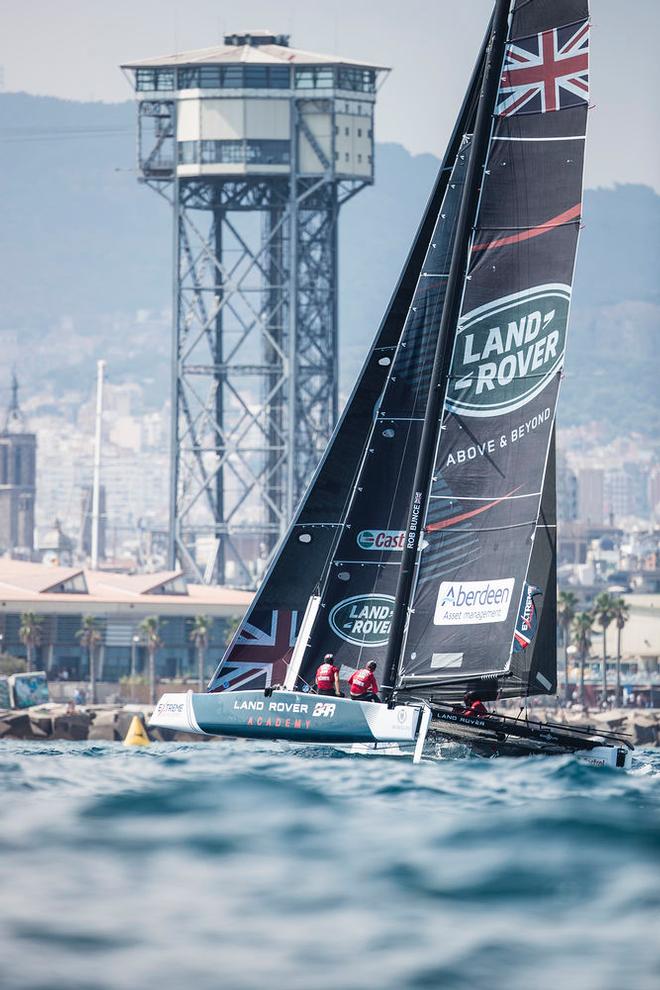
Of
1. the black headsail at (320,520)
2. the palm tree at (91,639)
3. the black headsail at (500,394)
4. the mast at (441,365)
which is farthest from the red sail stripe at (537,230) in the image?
the palm tree at (91,639)

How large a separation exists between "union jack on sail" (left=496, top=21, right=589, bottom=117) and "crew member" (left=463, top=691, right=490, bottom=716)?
7995mm

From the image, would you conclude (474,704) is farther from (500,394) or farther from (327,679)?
(500,394)

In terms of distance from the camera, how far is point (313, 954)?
975 centimetres

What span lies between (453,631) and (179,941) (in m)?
15.2

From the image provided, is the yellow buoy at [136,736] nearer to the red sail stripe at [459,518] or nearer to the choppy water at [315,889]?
the red sail stripe at [459,518]

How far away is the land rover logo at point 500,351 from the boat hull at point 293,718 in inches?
173

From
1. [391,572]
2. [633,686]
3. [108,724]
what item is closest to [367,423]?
[391,572]

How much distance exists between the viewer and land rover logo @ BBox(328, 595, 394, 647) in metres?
26.8

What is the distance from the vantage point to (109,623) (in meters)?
112

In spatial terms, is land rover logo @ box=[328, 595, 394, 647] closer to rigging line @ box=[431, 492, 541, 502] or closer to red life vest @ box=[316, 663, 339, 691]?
red life vest @ box=[316, 663, 339, 691]

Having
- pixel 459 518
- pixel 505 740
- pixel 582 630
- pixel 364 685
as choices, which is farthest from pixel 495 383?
pixel 582 630

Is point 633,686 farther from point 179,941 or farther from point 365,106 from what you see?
point 179,941

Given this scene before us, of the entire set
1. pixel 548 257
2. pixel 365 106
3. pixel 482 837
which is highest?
pixel 365 106

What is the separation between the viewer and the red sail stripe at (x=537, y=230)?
24.9 meters
